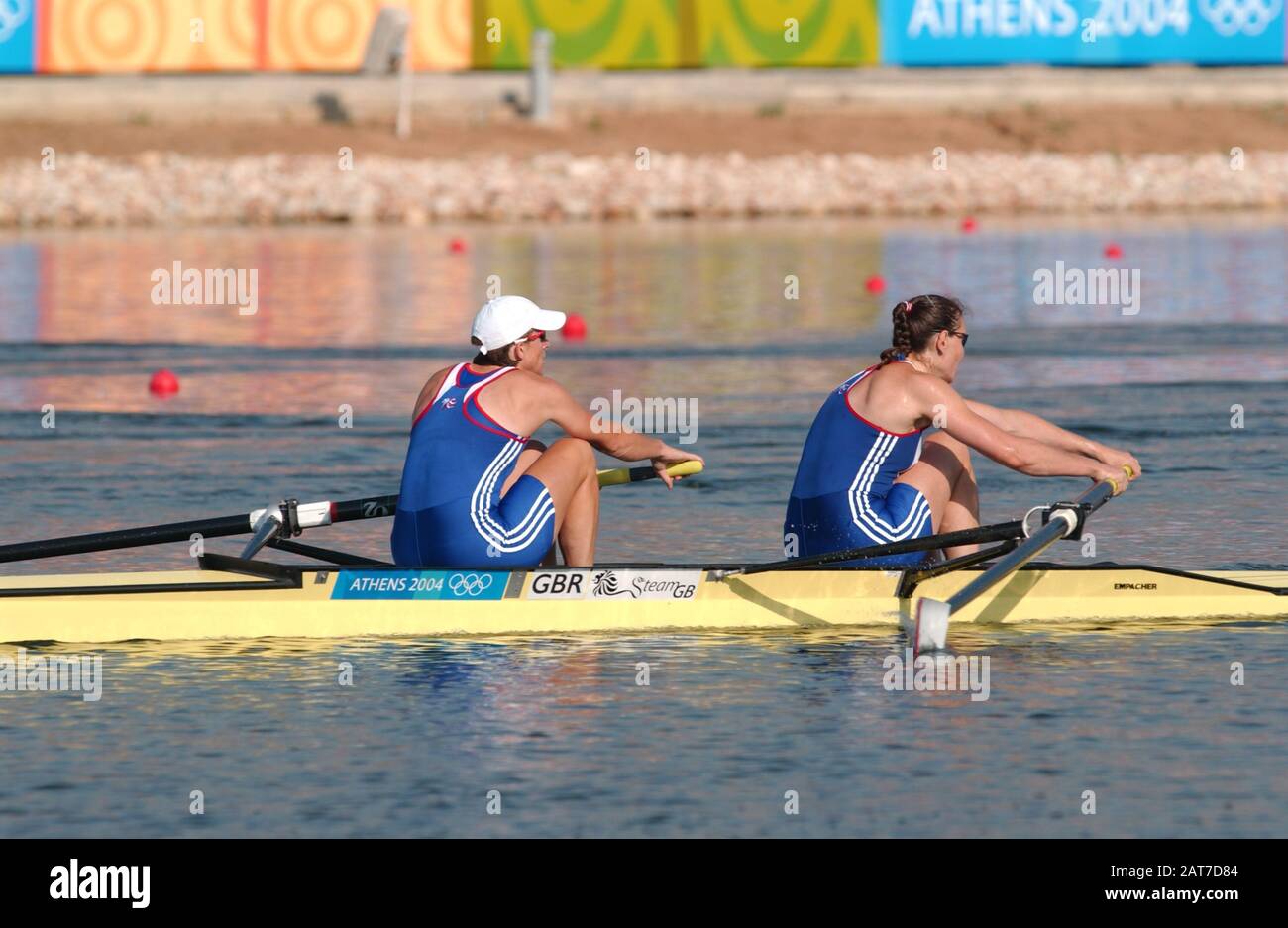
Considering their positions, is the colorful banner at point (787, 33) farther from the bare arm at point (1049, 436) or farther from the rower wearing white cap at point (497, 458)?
the rower wearing white cap at point (497, 458)

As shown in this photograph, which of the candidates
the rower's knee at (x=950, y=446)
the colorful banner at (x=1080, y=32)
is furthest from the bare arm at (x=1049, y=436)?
the colorful banner at (x=1080, y=32)

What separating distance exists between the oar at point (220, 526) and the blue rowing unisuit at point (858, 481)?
0.62 meters

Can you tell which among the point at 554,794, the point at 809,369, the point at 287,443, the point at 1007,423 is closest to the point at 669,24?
the point at 809,369

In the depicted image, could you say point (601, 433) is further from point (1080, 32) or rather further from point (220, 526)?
point (1080, 32)

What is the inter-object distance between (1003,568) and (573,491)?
1804 millimetres

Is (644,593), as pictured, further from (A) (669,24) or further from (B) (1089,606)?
(A) (669,24)

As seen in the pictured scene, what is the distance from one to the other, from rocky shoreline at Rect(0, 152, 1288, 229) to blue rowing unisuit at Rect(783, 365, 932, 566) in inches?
1217

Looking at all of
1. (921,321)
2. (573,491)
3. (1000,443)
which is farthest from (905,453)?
(573,491)

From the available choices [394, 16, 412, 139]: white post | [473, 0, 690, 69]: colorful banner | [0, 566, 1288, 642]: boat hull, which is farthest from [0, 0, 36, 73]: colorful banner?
[0, 566, 1288, 642]: boat hull

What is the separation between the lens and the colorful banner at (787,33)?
45781mm

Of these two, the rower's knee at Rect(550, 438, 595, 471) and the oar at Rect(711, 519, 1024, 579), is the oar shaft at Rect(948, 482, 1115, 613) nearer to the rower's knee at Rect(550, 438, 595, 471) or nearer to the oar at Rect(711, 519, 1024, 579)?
the oar at Rect(711, 519, 1024, 579)

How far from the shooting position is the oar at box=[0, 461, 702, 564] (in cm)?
1033

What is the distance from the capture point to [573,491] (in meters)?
10.2

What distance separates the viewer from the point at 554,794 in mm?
7895
